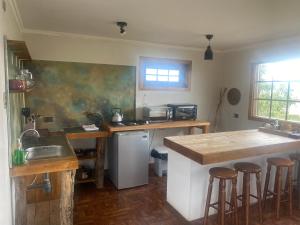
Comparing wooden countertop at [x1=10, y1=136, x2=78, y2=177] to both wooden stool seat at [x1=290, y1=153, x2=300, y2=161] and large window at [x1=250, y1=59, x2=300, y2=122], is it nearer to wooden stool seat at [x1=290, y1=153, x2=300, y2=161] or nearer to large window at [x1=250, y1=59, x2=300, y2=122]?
wooden stool seat at [x1=290, y1=153, x2=300, y2=161]

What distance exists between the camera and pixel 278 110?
376cm

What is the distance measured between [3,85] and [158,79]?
9.64ft

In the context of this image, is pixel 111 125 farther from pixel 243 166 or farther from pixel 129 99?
pixel 243 166

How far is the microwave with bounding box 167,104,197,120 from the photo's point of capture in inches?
158

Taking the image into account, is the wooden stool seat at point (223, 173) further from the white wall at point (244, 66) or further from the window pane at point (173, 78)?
the window pane at point (173, 78)

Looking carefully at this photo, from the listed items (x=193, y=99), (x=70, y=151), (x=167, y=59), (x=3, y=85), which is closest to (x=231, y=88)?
(x=193, y=99)

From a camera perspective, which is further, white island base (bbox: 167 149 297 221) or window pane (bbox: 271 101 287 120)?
window pane (bbox: 271 101 287 120)

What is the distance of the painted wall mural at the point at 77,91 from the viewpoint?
3.32 m

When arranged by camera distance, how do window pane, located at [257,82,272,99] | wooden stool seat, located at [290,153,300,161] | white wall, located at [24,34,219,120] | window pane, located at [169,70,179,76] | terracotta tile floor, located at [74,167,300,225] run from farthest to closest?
window pane, located at [169,70,179,76] → window pane, located at [257,82,272,99] → white wall, located at [24,34,219,120] → wooden stool seat, located at [290,153,300,161] → terracotta tile floor, located at [74,167,300,225]

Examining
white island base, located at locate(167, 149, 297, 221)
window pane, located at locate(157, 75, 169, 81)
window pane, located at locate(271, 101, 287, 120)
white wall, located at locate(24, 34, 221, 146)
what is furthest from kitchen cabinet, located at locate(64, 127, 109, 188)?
window pane, located at locate(271, 101, 287, 120)

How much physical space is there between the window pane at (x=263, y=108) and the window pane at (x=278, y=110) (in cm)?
10

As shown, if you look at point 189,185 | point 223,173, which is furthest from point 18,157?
point 223,173

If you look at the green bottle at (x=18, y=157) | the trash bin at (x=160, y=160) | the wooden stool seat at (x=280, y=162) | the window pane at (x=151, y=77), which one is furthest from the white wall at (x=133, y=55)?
the wooden stool seat at (x=280, y=162)

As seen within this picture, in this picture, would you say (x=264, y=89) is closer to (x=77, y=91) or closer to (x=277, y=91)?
(x=277, y=91)
